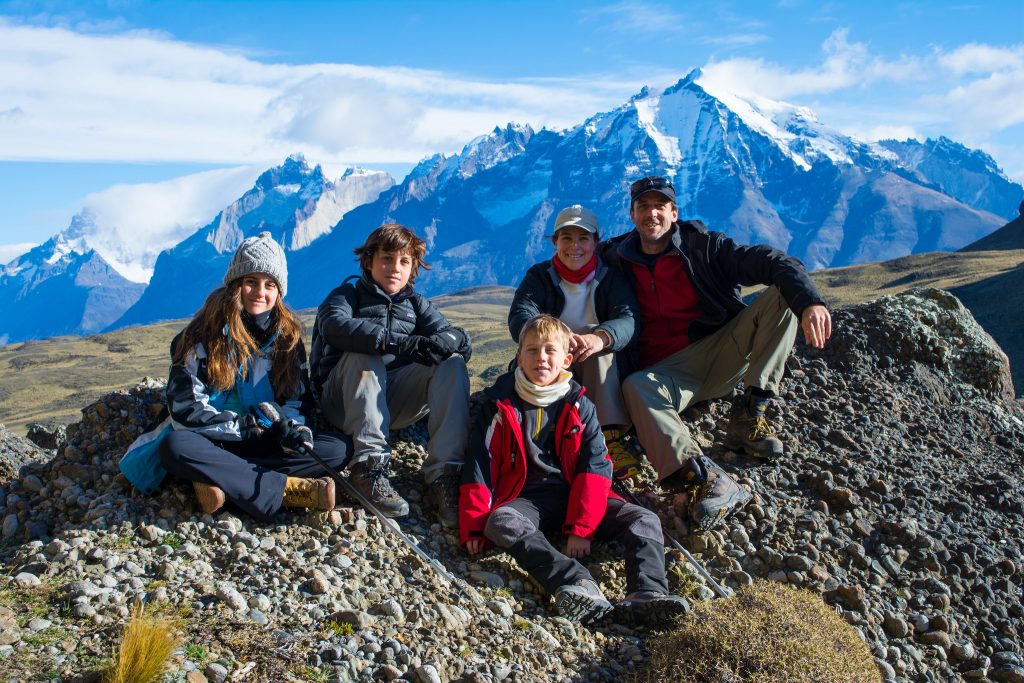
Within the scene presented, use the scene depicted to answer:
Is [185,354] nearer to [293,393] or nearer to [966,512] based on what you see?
[293,393]

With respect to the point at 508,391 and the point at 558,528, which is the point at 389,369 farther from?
the point at 558,528

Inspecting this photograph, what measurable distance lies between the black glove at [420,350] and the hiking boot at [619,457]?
1.68 meters

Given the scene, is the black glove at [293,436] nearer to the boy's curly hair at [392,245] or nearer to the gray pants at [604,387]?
the boy's curly hair at [392,245]

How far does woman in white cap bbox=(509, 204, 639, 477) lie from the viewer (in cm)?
743

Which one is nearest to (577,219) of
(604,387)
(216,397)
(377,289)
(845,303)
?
(604,387)

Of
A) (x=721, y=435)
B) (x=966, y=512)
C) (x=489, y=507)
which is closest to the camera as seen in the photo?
(x=489, y=507)

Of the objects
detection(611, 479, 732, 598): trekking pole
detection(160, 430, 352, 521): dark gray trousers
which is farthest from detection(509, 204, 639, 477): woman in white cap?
detection(160, 430, 352, 521): dark gray trousers

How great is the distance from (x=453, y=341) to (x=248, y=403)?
175 cm

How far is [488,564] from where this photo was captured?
6.29 meters

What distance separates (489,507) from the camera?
6.25 metres

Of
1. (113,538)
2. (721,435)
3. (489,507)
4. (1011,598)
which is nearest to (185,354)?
(113,538)

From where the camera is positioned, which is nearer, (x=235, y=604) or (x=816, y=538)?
(x=235, y=604)

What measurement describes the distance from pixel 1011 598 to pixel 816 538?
1.71 metres

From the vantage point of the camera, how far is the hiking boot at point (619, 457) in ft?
24.0
